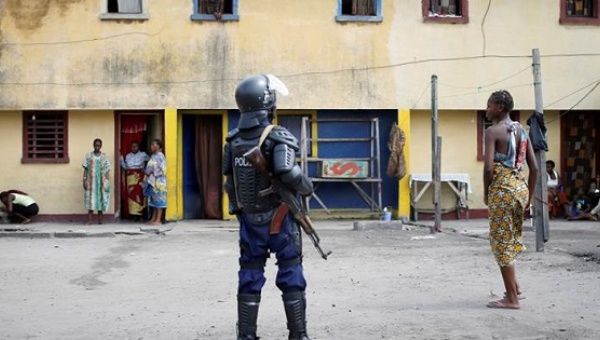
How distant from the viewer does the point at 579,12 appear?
66.7 feet

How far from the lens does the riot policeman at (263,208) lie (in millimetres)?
6309

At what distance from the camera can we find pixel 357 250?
13.4m

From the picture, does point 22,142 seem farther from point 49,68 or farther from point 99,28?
point 99,28

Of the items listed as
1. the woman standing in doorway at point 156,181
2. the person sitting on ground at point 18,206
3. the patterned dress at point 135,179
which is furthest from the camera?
the patterned dress at point 135,179

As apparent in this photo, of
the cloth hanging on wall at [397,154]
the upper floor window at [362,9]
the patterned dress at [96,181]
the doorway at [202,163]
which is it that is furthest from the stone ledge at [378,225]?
the patterned dress at [96,181]

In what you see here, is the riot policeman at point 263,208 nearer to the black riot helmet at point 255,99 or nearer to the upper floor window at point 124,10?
the black riot helmet at point 255,99

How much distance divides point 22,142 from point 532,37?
10.8 metres

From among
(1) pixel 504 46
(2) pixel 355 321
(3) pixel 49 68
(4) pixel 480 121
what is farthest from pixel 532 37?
(2) pixel 355 321

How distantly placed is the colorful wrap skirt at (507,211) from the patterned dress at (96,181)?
12.2m

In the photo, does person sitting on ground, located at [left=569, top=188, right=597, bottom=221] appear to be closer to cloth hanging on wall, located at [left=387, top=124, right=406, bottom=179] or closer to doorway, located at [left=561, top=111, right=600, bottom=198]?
doorway, located at [left=561, top=111, right=600, bottom=198]

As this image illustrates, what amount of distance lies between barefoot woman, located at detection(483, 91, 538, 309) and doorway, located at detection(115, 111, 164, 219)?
1247cm

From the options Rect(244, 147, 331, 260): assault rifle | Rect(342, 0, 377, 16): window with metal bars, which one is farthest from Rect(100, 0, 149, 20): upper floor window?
Rect(244, 147, 331, 260): assault rifle

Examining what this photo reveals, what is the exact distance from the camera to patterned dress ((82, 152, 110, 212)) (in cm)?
1869

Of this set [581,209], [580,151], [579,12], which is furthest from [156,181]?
[579,12]
